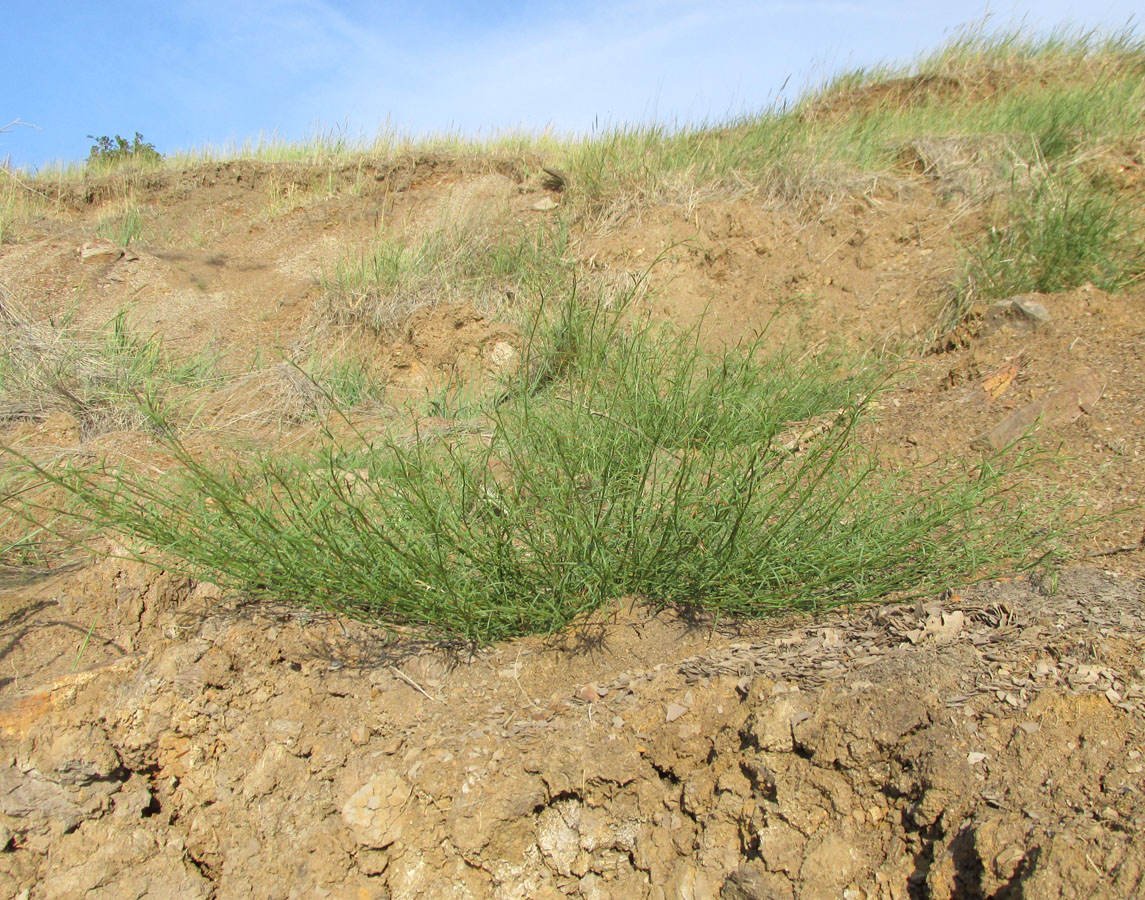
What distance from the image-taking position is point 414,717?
6.70 feet

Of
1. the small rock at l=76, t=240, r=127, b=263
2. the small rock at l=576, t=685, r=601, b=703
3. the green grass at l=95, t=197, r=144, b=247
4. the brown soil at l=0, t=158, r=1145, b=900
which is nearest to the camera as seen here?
the brown soil at l=0, t=158, r=1145, b=900

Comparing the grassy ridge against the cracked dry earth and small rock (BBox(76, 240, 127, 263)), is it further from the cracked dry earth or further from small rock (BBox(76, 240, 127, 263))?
small rock (BBox(76, 240, 127, 263))

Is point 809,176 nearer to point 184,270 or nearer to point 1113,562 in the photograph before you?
point 1113,562

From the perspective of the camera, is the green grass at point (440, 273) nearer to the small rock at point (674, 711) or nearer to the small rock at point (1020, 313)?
the small rock at point (1020, 313)

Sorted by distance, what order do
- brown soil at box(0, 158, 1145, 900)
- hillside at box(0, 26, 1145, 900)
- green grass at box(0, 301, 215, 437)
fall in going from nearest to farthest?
brown soil at box(0, 158, 1145, 900) < hillside at box(0, 26, 1145, 900) < green grass at box(0, 301, 215, 437)

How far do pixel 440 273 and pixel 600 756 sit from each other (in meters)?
4.04

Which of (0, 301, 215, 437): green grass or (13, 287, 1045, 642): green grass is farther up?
(0, 301, 215, 437): green grass

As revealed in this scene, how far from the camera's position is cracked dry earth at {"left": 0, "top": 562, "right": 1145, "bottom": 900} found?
5.11 feet

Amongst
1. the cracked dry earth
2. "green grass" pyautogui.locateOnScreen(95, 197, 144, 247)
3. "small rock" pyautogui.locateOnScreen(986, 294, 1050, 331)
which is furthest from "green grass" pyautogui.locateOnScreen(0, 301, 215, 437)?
"small rock" pyautogui.locateOnScreen(986, 294, 1050, 331)

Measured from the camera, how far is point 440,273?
522cm

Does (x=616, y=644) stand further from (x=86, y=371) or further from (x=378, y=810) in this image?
(x=86, y=371)

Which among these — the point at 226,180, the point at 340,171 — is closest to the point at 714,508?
the point at 340,171

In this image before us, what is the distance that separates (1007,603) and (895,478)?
58cm

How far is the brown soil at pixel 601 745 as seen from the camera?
1.54 meters
